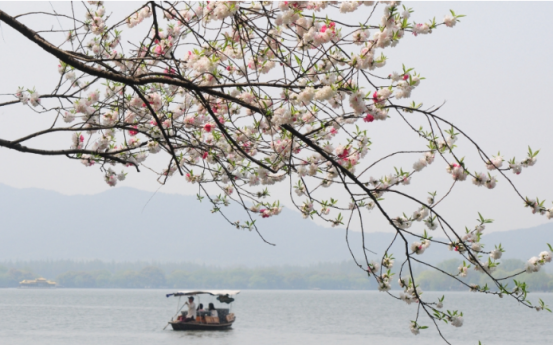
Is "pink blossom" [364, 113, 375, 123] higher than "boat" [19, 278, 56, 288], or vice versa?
"pink blossom" [364, 113, 375, 123]

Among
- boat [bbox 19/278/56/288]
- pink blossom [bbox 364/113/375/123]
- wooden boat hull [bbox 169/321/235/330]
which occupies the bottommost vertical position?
wooden boat hull [bbox 169/321/235/330]

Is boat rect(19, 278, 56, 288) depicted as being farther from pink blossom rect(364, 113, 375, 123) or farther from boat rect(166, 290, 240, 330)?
pink blossom rect(364, 113, 375, 123)

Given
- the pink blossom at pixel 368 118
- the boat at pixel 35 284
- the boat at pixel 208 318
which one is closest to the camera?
the pink blossom at pixel 368 118

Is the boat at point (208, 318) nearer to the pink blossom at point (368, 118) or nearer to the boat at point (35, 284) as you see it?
the pink blossom at point (368, 118)

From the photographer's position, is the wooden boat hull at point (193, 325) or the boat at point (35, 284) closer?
the wooden boat hull at point (193, 325)

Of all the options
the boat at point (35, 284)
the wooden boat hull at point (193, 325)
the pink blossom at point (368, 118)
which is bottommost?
the wooden boat hull at point (193, 325)

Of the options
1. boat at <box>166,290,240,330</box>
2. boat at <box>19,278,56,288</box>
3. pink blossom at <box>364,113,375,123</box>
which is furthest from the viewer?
boat at <box>19,278,56,288</box>

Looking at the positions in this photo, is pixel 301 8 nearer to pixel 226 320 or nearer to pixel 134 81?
pixel 134 81

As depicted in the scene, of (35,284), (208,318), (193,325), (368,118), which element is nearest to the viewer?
(368,118)

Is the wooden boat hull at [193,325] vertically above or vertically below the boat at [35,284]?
below

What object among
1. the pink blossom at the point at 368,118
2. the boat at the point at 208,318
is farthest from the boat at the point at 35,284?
the pink blossom at the point at 368,118

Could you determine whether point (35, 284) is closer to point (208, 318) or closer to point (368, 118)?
point (208, 318)

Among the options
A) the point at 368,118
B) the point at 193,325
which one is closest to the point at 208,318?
the point at 193,325

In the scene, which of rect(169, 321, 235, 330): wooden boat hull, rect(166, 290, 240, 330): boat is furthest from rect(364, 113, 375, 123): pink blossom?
rect(169, 321, 235, 330): wooden boat hull
